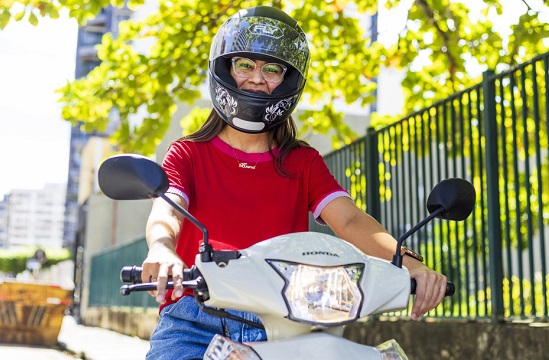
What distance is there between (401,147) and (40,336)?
12562 mm

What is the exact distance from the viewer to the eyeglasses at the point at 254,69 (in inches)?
113

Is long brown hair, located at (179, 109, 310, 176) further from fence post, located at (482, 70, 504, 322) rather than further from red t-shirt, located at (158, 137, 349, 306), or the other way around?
fence post, located at (482, 70, 504, 322)

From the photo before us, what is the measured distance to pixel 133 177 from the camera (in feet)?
7.14

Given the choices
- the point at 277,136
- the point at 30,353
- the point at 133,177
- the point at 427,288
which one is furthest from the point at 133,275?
the point at 30,353

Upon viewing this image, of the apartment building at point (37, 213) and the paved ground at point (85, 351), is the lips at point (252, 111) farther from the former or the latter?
the apartment building at point (37, 213)

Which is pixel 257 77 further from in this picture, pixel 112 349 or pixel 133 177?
pixel 112 349

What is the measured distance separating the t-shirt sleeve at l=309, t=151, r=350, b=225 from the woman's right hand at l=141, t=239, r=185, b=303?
77 cm

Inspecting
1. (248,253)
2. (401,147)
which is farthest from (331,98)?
(248,253)

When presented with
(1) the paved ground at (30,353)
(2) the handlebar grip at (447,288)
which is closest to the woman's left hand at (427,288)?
(2) the handlebar grip at (447,288)

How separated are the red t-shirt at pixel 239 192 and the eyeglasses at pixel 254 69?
254mm

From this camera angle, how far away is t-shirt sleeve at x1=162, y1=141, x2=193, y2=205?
272 centimetres

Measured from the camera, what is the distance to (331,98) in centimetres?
1177

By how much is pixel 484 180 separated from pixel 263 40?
13.3 ft

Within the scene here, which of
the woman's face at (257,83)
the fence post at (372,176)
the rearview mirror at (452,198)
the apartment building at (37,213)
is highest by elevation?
the apartment building at (37,213)
